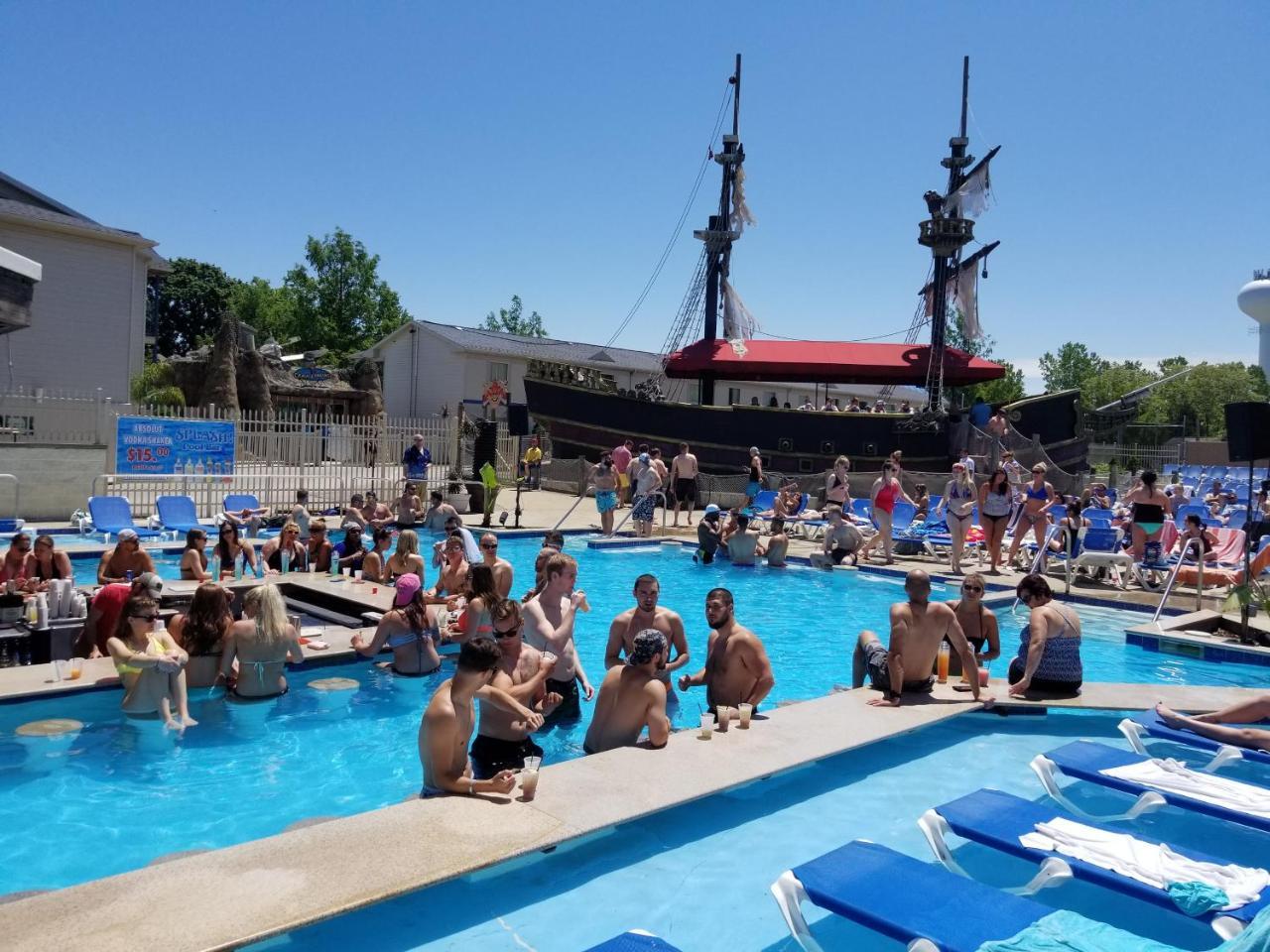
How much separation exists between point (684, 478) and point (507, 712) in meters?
15.1

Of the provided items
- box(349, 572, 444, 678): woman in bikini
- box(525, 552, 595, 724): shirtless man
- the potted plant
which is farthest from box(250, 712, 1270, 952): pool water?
the potted plant

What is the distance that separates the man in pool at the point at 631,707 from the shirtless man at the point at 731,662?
0.67 metres

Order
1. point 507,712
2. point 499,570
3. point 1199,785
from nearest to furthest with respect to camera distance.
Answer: point 507,712 → point 1199,785 → point 499,570

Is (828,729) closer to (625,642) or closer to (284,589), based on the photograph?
(625,642)

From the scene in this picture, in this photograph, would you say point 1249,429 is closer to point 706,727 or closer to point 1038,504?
point 1038,504

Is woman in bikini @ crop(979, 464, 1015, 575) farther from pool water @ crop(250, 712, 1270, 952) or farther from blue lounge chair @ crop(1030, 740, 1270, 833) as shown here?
blue lounge chair @ crop(1030, 740, 1270, 833)

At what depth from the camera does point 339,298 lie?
5594 centimetres

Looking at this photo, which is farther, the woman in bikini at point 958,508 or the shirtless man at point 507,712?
the woman in bikini at point 958,508

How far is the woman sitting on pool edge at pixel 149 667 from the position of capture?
662 centimetres

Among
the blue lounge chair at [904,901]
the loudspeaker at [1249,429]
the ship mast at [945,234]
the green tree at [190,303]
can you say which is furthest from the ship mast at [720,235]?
the green tree at [190,303]

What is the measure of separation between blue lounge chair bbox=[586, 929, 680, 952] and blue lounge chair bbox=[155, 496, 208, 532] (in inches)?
543

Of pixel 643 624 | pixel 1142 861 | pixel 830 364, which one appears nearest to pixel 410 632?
pixel 643 624

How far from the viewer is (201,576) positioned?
10.3 metres

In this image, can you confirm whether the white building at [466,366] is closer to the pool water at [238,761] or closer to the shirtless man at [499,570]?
the pool water at [238,761]
